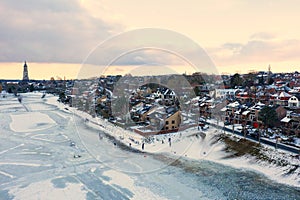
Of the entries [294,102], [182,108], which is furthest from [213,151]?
[294,102]

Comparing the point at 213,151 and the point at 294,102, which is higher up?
the point at 294,102

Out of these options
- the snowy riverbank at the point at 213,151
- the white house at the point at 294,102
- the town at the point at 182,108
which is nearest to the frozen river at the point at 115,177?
the snowy riverbank at the point at 213,151

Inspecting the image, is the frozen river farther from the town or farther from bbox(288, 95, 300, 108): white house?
bbox(288, 95, 300, 108): white house

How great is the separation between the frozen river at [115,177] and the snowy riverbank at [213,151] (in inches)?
14.3

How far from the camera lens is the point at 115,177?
19.9 ft

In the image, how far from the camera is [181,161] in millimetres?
7188

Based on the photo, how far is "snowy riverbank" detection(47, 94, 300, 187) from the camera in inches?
250

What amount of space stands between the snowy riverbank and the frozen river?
363 mm

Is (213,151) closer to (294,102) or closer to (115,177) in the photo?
(115,177)

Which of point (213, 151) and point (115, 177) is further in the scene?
point (213, 151)

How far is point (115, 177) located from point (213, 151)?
3.27 m

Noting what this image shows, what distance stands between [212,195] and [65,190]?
2.87 m

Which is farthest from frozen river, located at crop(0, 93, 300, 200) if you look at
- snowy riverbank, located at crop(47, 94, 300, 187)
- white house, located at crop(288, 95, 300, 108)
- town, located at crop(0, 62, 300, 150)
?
white house, located at crop(288, 95, 300, 108)

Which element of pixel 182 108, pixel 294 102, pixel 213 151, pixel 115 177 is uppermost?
pixel 294 102
